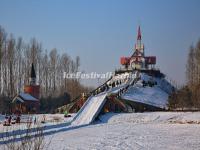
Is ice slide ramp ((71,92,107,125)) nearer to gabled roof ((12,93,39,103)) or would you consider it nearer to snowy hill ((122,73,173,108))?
snowy hill ((122,73,173,108))

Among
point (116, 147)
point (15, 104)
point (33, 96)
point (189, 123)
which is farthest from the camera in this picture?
point (33, 96)

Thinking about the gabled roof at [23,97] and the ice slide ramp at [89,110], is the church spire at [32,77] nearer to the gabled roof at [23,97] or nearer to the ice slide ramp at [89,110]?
the gabled roof at [23,97]

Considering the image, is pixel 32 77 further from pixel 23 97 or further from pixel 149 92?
pixel 149 92

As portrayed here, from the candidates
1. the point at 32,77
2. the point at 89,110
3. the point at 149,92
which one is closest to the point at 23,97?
the point at 32,77

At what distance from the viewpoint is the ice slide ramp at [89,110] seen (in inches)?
1276

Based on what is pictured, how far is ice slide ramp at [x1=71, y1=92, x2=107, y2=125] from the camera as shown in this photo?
32403 mm

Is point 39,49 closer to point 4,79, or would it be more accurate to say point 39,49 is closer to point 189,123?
point 4,79

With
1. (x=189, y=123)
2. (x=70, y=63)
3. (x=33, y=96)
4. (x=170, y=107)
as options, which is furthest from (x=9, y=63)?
(x=189, y=123)

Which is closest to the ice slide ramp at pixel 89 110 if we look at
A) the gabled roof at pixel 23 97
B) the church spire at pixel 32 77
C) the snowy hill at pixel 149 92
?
the snowy hill at pixel 149 92

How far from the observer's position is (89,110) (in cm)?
3619

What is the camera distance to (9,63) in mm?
55844

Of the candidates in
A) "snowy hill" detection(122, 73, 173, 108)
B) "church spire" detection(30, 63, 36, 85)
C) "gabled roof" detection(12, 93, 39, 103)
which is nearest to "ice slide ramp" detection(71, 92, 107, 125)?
"snowy hill" detection(122, 73, 173, 108)

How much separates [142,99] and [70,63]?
100 ft

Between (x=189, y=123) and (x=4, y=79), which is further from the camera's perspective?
(x=4, y=79)
